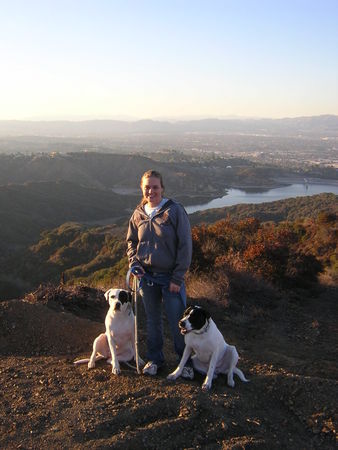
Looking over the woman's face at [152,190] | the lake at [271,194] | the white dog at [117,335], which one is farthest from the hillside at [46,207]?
the woman's face at [152,190]

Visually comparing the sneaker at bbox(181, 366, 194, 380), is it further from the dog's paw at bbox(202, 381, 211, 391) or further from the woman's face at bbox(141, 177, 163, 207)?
the woman's face at bbox(141, 177, 163, 207)

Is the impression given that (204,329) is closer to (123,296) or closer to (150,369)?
(150,369)

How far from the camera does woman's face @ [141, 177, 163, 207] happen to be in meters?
4.05

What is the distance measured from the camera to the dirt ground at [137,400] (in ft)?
10.9

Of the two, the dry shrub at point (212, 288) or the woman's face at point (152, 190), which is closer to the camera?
the woman's face at point (152, 190)

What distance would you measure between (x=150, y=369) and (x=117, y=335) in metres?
0.44

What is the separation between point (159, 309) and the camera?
14.4 ft

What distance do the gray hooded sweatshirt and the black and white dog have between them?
350mm

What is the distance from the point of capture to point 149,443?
127 inches

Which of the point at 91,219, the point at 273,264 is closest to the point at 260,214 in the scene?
the point at 91,219

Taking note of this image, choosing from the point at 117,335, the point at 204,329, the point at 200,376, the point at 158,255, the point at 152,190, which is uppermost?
the point at 152,190

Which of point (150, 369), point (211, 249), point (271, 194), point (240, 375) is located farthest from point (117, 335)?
point (271, 194)

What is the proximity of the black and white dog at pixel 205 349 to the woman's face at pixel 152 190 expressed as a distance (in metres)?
0.99

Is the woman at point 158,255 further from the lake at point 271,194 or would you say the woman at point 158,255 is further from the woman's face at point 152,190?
the lake at point 271,194
